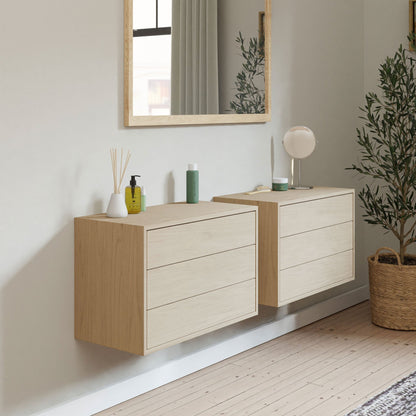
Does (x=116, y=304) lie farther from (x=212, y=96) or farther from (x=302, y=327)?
(x=302, y=327)

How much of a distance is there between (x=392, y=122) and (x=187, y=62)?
131 cm

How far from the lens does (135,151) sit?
9.14 feet

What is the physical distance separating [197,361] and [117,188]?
0.93m

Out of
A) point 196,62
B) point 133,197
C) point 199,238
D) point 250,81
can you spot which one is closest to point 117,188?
point 133,197

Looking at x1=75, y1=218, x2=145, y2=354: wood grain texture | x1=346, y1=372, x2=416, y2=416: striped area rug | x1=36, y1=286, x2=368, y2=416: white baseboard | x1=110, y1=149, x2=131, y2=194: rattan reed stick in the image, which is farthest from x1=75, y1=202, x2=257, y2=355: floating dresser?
x1=346, y1=372, x2=416, y2=416: striped area rug

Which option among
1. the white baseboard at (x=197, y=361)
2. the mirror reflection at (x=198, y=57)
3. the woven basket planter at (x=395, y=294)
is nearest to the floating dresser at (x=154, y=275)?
the white baseboard at (x=197, y=361)

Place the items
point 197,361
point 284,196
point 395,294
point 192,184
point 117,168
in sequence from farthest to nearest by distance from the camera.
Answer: point 395,294
point 284,196
point 197,361
point 192,184
point 117,168

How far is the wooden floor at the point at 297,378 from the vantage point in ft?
8.89

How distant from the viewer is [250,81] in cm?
332

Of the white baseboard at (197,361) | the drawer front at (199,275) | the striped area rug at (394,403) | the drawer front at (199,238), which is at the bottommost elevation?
the striped area rug at (394,403)

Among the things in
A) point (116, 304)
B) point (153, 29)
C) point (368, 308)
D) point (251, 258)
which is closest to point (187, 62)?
point (153, 29)

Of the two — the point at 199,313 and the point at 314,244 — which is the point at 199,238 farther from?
the point at 314,244

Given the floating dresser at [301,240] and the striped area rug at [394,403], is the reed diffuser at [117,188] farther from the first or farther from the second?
the striped area rug at [394,403]

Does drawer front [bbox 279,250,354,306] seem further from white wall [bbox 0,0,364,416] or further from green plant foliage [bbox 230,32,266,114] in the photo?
green plant foliage [bbox 230,32,266,114]
